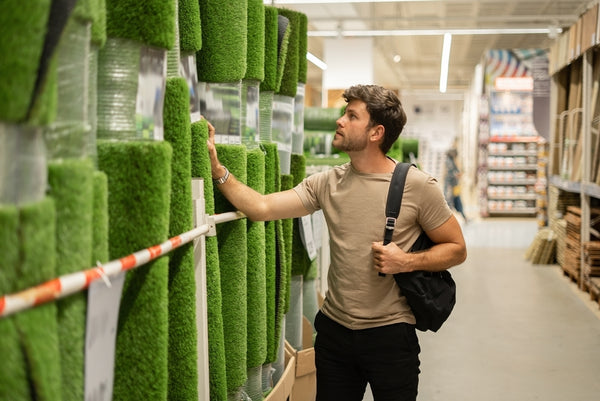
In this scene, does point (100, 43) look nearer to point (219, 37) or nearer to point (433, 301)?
point (219, 37)

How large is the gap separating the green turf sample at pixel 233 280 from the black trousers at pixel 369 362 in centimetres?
32

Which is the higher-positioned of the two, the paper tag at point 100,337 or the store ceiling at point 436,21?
the store ceiling at point 436,21

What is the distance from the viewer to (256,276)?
93.0 inches

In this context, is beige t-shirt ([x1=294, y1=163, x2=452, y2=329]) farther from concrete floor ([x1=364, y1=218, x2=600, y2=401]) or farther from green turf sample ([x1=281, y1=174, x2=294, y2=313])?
concrete floor ([x1=364, y1=218, x2=600, y2=401])

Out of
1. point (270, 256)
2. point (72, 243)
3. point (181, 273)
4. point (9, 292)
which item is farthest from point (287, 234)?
point (9, 292)

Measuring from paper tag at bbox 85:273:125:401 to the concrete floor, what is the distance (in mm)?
2920

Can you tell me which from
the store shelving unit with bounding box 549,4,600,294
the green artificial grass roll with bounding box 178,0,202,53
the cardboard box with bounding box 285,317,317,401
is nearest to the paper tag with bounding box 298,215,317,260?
the cardboard box with bounding box 285,317,317,401

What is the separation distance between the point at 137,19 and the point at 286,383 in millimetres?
1820

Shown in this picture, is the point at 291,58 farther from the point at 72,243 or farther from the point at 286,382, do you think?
the point at 72,243

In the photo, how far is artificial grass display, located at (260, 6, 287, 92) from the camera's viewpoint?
2496 mm

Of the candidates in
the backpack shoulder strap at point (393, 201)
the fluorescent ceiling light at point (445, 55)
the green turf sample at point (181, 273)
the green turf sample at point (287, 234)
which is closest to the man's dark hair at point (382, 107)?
the backpack shoulder strap at point (393, 201)

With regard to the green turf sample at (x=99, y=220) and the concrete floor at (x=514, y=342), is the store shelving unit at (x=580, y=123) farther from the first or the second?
the green turf sample at (x=99, y=220)

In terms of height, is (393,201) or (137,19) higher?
(137,19)

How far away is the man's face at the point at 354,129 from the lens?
2299 millimetres
